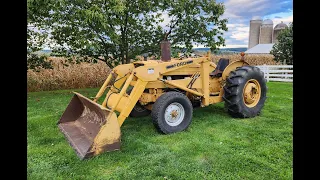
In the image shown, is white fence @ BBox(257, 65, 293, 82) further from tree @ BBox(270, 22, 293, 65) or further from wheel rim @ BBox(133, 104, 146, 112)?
wheel rim @ BBox(133, 104, 146, 112)

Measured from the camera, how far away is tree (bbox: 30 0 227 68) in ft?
25.5

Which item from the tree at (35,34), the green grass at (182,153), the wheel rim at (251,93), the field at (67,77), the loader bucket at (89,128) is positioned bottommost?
the green grass at (182,153)

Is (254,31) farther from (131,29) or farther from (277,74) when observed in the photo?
(131,29)

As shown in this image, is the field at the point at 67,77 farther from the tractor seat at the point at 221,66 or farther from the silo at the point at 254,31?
the silo at the point at 254,31

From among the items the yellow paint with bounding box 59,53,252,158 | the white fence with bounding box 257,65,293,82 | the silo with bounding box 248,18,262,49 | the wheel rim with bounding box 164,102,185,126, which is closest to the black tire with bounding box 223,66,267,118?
the yellow paint with bounding box 59,53,252,158

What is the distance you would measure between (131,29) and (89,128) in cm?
508

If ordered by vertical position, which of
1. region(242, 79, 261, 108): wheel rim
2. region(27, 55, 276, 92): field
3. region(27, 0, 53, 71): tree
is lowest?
region(242, 79, 261, 108): wheel rim

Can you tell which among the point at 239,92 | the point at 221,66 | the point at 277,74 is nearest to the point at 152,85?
the point at 239,92

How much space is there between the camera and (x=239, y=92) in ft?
18.6

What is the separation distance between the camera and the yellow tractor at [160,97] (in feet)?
14.0

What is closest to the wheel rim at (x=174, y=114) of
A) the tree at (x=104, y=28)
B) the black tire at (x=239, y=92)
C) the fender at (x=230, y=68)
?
the black tire at (x=239, y=92)
